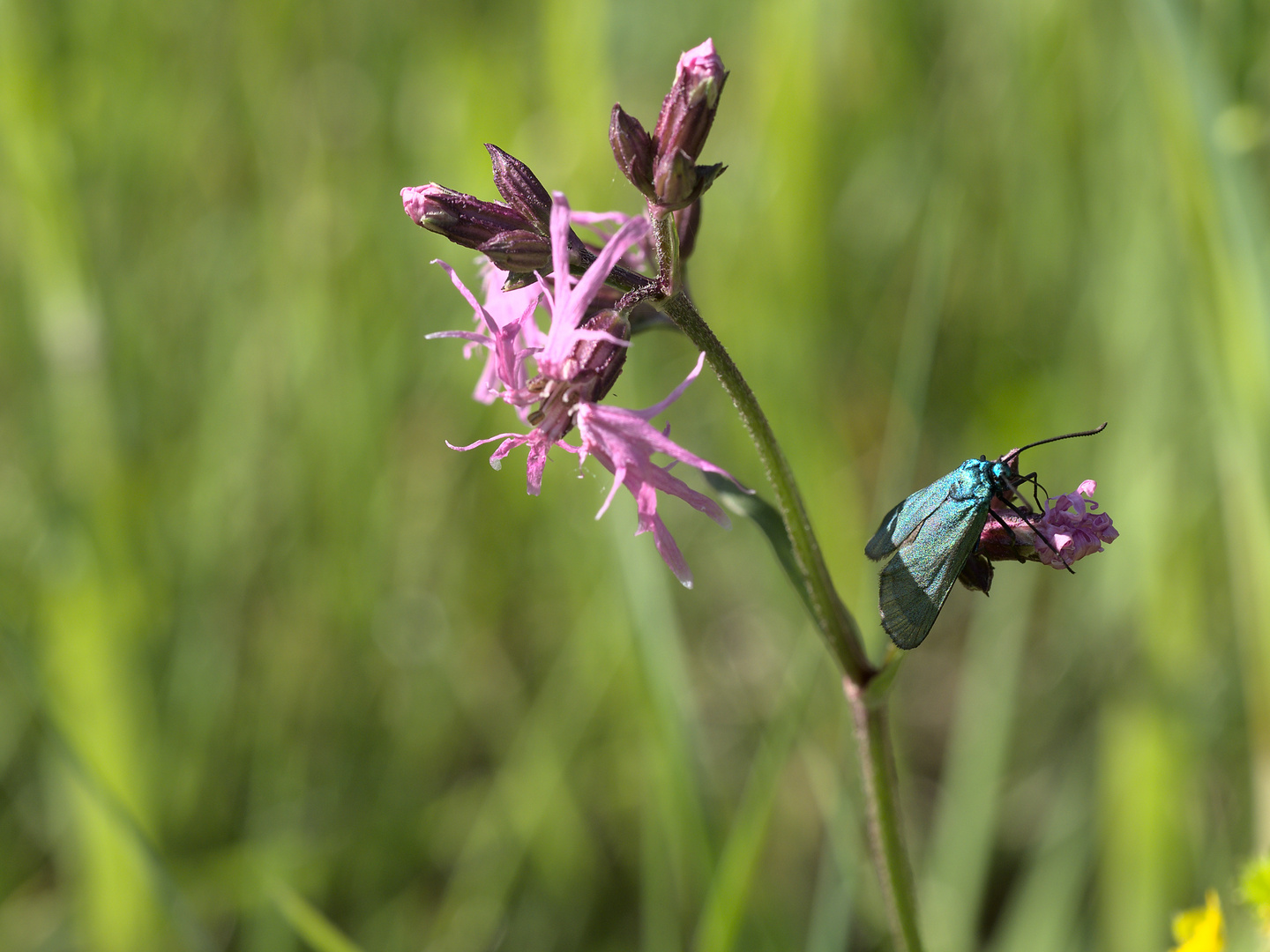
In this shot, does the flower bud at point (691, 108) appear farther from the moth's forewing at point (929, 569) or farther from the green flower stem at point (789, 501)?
the moth's forewing at point (929, 569)

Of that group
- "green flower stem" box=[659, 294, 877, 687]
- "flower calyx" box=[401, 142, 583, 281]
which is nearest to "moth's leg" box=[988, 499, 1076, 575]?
"green flower stem" box=[659, 294, 877, 687]

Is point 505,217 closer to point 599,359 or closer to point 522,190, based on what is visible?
point 522,190

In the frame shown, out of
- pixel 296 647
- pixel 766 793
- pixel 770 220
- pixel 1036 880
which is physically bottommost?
pixel 1036 880

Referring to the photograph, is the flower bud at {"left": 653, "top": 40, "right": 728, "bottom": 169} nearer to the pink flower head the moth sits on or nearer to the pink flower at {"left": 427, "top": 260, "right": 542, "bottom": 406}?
the pink flower head the moth sits on

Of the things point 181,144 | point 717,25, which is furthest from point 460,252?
point 717,25

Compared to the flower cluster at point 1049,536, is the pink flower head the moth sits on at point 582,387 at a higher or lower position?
higher

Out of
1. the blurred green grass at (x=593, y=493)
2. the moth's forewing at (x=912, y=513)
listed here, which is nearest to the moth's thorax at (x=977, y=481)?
the moth's forewing at (x=912, y=513)

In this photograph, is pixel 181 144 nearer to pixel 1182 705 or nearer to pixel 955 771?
pixel 955 771
